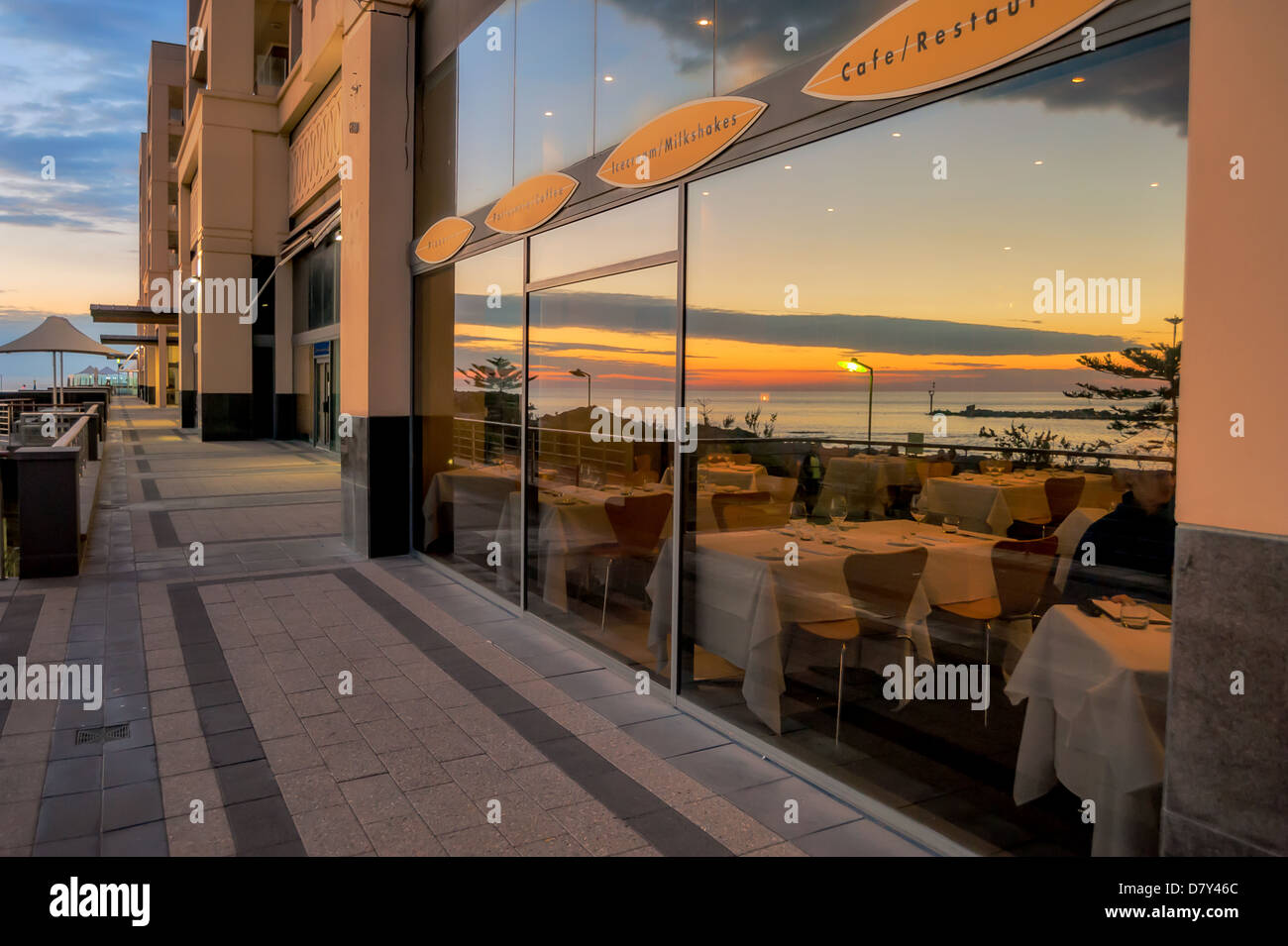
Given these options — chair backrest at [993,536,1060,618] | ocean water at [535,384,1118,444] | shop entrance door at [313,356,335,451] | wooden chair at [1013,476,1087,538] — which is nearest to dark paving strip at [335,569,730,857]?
ocean water at [535,384,1118,444]

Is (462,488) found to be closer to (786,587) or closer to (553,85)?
(553,85)

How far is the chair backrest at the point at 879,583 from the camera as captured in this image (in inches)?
165

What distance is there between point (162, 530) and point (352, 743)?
6.97m

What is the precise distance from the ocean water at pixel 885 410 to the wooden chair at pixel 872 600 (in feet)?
1.88

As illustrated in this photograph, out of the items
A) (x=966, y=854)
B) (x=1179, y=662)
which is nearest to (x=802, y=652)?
(x=966, y=854)

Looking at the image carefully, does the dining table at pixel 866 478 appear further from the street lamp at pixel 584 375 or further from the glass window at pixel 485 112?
the glass window at pixel 485 112

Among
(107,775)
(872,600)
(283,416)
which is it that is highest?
(283,416)

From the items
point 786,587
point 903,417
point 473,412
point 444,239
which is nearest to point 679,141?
point 903,417

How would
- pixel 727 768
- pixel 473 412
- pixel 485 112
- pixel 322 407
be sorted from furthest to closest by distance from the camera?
pixel 322 407 < pixel 473 412 < pixel 485 112 < pixel 727 768

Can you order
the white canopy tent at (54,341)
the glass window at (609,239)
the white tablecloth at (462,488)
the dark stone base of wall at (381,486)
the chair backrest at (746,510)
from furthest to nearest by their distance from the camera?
1. the white canopy tent at (54,341)
2. the dark stone base of wall at (381,486)
3. the white tablecloth at (462,488)
4. the glass window at (609,239)
5. the chair backrest at (746,510)

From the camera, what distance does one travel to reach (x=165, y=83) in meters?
42.9

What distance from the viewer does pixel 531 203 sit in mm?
6203

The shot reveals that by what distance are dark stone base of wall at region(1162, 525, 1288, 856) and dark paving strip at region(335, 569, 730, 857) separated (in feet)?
4.91

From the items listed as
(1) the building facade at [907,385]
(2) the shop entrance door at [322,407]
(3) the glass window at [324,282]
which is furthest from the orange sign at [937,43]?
(2) the shop entrance door at [322,407]
